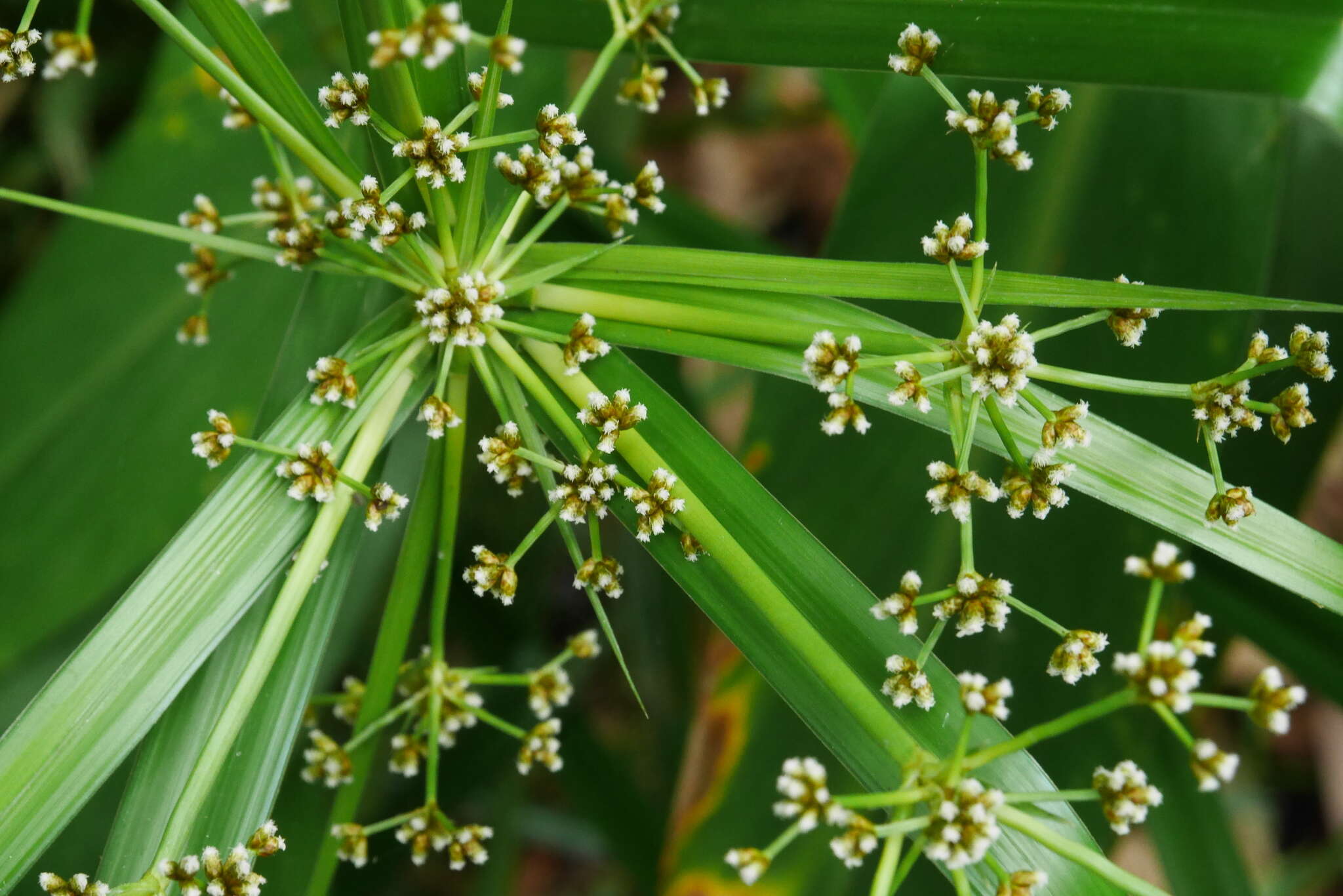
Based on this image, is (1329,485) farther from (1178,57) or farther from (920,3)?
(920,3)

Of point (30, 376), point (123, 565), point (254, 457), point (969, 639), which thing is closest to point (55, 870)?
point (123, 565)

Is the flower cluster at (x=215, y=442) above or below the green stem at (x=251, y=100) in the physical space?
below

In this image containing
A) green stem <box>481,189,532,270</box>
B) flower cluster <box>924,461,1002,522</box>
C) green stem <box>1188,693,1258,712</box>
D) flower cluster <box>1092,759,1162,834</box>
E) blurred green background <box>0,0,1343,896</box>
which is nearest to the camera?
green stem <box>1188,693,1258,712</box>

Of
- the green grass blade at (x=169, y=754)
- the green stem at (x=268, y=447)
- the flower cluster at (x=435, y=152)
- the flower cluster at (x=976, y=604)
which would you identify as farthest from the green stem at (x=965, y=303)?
the green grass blade at (x=169, y=754)

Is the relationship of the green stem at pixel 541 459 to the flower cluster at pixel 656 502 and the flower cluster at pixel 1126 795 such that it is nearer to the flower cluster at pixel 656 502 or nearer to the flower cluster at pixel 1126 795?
the flower cluster at pixel 656 502

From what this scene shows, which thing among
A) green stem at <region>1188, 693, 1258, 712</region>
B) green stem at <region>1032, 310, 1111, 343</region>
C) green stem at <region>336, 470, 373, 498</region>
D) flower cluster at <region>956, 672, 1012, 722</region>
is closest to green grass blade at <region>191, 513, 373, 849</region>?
green stem at <region>336, 470, 373, 498</region>

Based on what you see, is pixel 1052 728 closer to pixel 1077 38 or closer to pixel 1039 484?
pixel 1039 484

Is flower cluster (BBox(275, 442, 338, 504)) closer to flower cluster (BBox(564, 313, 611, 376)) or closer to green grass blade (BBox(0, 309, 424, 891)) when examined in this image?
green grass blade (BBox(0, 309, 424, 891))

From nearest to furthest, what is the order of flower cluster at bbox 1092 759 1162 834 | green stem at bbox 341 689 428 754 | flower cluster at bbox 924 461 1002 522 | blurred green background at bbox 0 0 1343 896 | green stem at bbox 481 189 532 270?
flower cluster at bbox 1092 759 1162 834
flower cluster at bbox 924 461 1002 522
green stem at bbox 481 189 532 270
green stem at bbox 341 689 428 754
blurred green background at bbox 0 0 1343 896

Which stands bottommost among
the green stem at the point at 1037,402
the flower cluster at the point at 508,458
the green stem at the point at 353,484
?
the green stem at the point at 353,484
